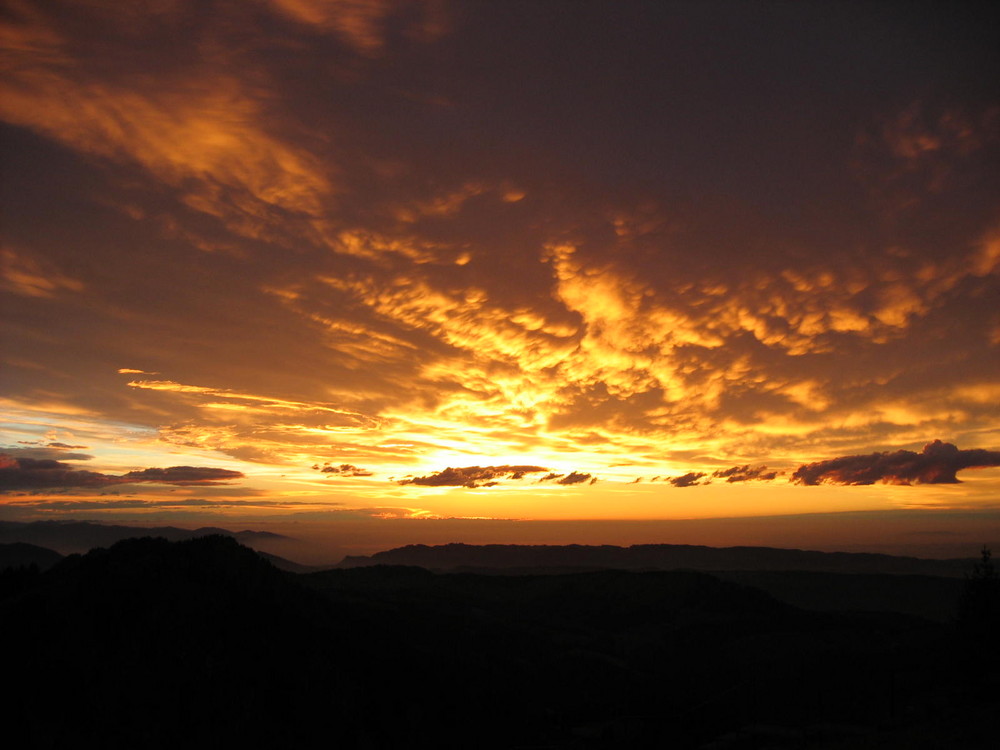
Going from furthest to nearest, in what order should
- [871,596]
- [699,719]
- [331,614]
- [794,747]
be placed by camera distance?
[871,596]
[331,614]
[699,719]
[794,747]

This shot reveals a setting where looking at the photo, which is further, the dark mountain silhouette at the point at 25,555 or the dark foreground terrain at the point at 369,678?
the dark mountain silhouette at the point at 25,555

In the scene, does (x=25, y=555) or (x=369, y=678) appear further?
(x=25, y=555)

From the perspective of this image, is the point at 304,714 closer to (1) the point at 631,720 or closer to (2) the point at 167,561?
(2) the point at 167,561

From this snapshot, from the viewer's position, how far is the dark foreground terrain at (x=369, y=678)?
27.9 metres

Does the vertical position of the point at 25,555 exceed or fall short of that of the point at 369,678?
it falls short

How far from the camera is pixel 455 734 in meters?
34.4

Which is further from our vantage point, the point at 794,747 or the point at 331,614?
the point at 331,614

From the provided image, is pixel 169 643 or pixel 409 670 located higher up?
pixel 169 643

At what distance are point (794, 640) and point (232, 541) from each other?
51738 mm

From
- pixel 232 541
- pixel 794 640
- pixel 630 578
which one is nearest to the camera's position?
pixel 232 541

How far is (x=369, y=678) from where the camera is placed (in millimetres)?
36062

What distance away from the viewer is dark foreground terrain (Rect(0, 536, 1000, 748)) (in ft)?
91.7

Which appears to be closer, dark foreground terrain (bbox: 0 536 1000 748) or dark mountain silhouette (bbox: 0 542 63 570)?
dark foreground terrain (bbox: 0 536 1000 748)

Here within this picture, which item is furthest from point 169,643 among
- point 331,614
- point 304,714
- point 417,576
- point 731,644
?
point 417,576
